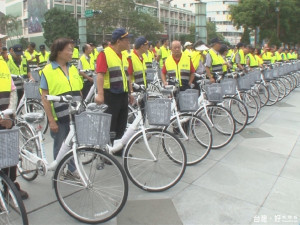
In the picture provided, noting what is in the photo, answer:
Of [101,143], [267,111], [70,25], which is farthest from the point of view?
[70,25]

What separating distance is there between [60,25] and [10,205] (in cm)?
4172

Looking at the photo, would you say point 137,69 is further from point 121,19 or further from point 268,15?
point 121,19

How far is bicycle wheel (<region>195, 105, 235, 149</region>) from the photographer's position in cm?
540

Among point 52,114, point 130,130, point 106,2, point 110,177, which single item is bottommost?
point 110,177

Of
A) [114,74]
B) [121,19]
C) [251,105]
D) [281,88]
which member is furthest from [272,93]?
[121,19]

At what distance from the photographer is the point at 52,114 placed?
3516 millimetres

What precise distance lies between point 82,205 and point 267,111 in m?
6.77

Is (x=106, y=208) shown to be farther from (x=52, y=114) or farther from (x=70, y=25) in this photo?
(x=70, y=25)

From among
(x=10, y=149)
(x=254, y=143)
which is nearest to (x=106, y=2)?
(x=254, y=143)

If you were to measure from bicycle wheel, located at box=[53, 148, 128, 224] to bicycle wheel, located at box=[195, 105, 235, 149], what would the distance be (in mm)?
2560

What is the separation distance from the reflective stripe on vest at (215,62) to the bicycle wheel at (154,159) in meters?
3.34

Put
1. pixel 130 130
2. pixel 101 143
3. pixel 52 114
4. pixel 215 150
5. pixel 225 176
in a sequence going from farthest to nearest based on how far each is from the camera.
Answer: pixel 215 150 → pixel 225 176 → pixel 130 130 → pixel 52 114 → pixel 101 143

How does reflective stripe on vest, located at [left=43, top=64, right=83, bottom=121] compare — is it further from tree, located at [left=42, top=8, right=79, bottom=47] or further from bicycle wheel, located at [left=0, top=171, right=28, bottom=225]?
tree, located at [left=42, top=8, right=79, bottom=47]

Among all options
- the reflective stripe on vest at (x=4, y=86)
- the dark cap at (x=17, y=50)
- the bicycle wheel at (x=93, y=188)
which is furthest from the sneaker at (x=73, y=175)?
the dark cap at (x=17, y=50)
